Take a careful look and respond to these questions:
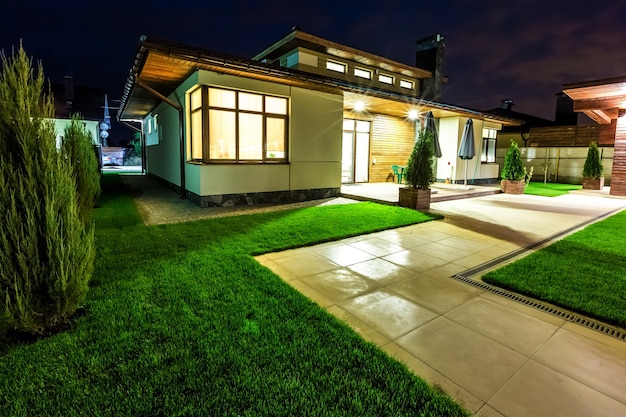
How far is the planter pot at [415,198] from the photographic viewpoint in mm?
7906

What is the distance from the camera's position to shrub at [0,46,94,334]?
2.13 metres

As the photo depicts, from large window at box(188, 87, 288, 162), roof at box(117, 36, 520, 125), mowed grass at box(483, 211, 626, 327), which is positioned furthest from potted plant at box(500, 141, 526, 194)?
large window at box(188, 87, 288, 162)

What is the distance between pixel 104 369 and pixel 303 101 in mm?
8054

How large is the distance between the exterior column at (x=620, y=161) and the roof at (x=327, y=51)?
8545 millimetres

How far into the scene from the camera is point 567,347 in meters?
2.37

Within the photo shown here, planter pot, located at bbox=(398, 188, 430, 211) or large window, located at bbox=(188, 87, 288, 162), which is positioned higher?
large window, located at bbox=(188, 87, 288, 162)

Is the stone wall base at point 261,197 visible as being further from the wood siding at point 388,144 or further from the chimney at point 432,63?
the chimney at point 432,63

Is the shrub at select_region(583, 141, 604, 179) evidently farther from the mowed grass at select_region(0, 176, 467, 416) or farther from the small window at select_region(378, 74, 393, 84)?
the mowed grass at select_region(0, 176, 467, 416)

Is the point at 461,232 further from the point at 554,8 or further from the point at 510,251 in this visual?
the point at 554,8

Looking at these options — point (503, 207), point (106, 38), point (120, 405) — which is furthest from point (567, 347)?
point (106, 38)

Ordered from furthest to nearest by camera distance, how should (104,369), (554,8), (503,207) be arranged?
(554,8), (503,207), (104,369)

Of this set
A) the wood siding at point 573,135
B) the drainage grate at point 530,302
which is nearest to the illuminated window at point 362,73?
the drainage grate at point 530,302

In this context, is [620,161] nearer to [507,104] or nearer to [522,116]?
[507,104]

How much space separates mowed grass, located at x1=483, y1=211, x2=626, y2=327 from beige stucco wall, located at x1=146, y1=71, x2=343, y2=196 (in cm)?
601
